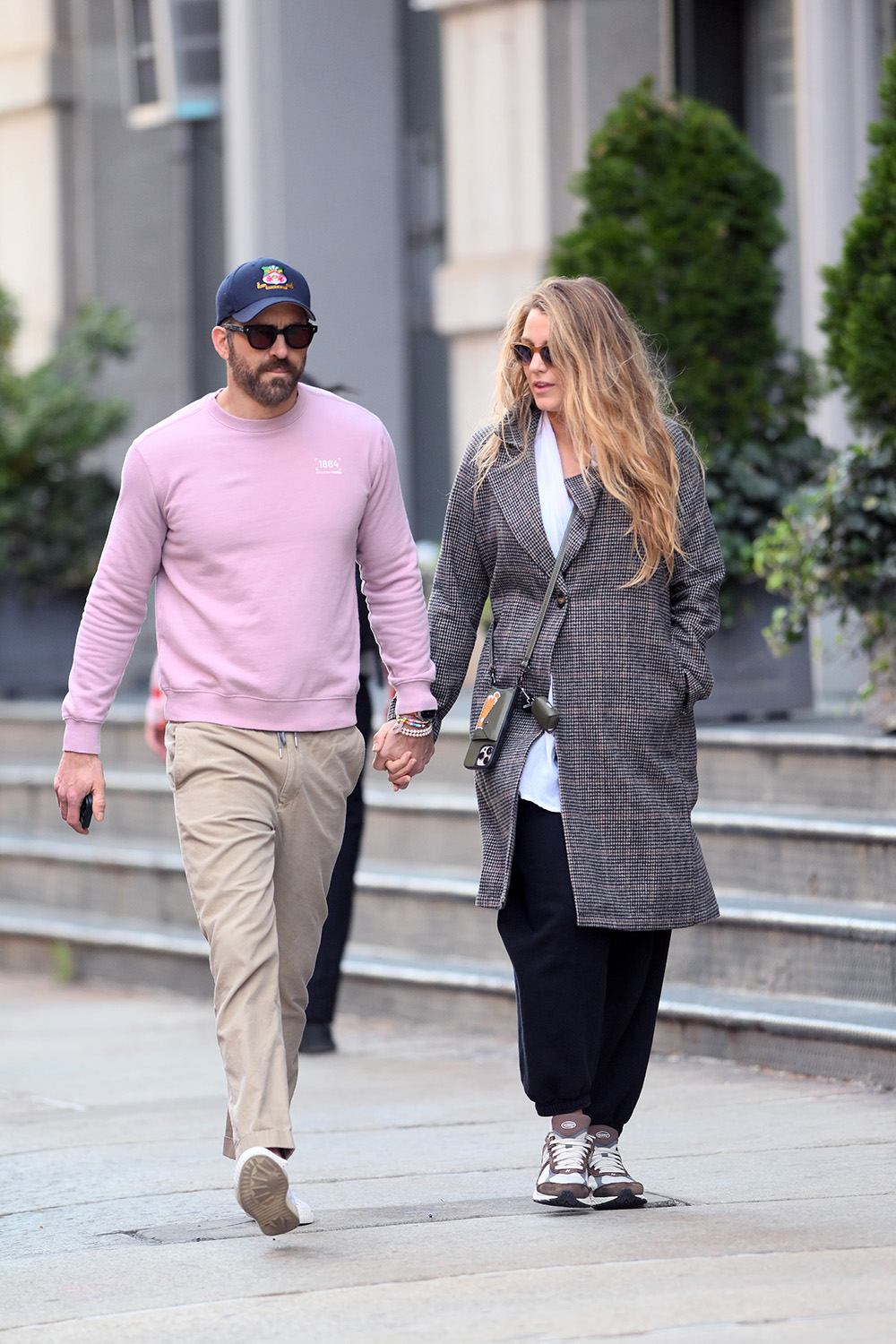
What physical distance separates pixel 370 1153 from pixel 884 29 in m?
6.02

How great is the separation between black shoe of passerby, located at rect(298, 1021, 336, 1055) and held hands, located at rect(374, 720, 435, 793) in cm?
247

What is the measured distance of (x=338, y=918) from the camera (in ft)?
22.6

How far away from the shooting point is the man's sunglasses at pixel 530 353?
4.69 m

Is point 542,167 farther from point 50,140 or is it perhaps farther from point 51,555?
point 50,140

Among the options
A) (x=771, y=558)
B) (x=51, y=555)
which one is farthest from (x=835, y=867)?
(x=51, y=555)

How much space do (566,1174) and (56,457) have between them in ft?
26.1

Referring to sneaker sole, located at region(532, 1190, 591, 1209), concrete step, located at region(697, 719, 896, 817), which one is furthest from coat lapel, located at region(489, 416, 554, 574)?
A: concrete step, located at region(697, 719, 896, 817)

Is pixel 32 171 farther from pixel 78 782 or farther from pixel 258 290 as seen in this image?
pixel 78 782

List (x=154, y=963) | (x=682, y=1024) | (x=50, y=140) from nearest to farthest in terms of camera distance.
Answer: (x=682, y=1024), (x=154, y=963), (x=50, y=140)

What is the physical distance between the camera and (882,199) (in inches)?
283

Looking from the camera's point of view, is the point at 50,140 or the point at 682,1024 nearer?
the point at 682,1024

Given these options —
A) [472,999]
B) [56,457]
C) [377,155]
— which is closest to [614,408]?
[472,999]

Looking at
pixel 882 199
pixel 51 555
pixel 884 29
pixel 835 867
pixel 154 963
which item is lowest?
pixel 154 963

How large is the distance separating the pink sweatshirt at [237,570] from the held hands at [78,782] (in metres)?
0.03
